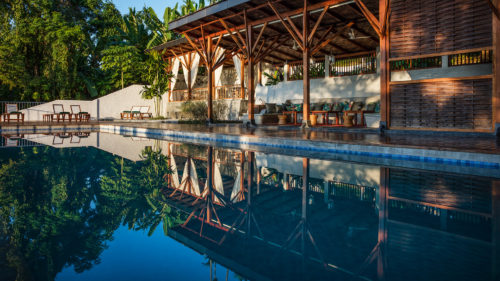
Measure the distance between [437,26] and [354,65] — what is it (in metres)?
7.31

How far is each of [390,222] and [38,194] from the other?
12.2 ft

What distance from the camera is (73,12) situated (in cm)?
2764

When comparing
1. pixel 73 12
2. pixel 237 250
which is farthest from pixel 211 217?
pixel 73 12

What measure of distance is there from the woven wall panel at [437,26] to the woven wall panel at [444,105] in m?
0.92

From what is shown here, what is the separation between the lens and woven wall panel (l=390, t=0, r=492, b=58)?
7570 mm

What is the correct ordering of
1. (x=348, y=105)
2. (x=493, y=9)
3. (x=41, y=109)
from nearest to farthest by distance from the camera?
(x=493, y=9) < (x=348, y=105) < (x=41, y=109)

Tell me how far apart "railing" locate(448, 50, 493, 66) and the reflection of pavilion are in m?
7.79

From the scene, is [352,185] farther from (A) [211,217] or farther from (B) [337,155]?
(B) [337,155]

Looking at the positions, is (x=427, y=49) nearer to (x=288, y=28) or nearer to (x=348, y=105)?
(x=288, y=28)

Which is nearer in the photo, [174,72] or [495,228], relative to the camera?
[495,228]

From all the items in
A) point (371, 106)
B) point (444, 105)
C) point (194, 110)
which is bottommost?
point (444, 105)

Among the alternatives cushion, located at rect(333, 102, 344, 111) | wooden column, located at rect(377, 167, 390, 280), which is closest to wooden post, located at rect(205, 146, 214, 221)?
wooden column, located at rect(377, 167, 390, 280)

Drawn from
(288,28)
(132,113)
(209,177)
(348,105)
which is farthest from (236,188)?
(132,113)

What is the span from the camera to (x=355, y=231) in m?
2.38
